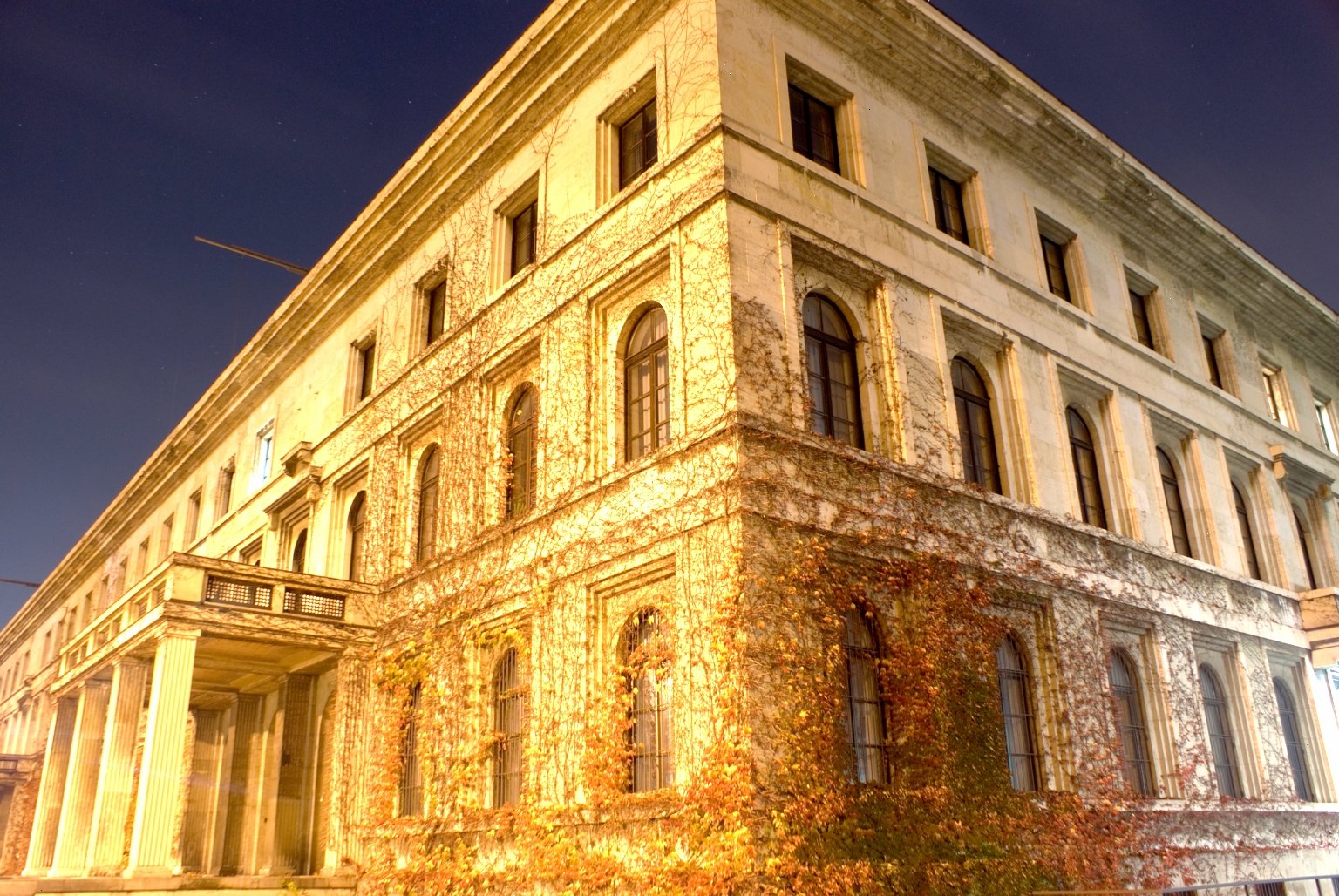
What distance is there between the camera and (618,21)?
56.0 feet

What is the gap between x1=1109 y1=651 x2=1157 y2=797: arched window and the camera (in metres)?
17.3

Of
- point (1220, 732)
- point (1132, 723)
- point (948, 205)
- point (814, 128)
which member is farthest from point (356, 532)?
point (1220, 732)

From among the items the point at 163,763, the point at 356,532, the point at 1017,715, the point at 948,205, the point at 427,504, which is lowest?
the point at 163,763

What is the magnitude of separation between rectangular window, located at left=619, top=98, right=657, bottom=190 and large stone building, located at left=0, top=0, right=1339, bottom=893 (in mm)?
104

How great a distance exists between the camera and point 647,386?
15.6 metres

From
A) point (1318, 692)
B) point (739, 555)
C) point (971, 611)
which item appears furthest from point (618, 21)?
point (1318, 692)

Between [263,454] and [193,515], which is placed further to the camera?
[193,515]

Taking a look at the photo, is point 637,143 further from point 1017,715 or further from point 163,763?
point 163,763

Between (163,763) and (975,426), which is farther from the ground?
(975,426)

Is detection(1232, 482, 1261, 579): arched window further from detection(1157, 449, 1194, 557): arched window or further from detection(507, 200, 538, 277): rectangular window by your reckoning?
detection(507, 200, 538, 277): rectangular window

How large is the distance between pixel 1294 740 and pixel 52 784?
2645 cm

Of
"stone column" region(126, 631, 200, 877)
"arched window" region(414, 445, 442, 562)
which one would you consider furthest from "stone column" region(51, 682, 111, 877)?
"arched window" region(414, 445, 442, 562)

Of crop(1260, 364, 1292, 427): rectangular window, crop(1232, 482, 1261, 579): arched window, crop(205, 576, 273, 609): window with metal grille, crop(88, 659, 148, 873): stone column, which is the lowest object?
crop(88, 659, 148, 873): stone column

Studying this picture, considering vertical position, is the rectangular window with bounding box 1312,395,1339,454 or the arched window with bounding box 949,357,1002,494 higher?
the rectangular window with bounding box 1312,395,1339,454
